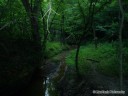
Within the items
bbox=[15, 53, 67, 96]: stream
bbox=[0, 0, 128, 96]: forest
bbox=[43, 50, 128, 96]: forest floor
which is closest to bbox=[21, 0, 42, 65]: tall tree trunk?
bbox=[0, 0, 128, 96]: forest

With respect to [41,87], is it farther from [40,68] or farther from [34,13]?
[34,13]

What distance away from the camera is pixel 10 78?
31.9 ft

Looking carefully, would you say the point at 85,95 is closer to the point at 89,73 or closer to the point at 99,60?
the point at 89,73

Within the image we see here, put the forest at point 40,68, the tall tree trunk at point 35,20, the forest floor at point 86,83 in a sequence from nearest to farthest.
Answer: the forest floor at point 86,83 → the forest at point 40,68 → the tall tree trunk at point 35,20

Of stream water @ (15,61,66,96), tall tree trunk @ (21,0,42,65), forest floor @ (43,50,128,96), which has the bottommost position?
stream water @ (15,61,66,96)

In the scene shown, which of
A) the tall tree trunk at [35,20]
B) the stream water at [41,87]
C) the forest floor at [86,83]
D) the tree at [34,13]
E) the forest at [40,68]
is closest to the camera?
the forest floor at [86,83]

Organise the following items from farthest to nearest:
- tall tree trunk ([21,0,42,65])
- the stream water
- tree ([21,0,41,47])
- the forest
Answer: tree ([21,0,41,47]) < tall tree trunk ([21,0,42,65]) < the stream water < the forest

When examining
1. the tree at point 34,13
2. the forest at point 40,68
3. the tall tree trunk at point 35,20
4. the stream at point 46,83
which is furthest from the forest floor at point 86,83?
the tree at point 34,13

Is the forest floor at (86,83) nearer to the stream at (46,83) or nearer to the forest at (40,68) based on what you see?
the forest at (40,68)

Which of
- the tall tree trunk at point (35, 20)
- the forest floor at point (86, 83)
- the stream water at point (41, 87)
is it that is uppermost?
the tall tree trunk at point (35, 20)

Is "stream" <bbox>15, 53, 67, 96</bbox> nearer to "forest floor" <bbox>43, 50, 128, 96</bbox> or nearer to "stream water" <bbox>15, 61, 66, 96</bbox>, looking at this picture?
"stream water" <bbox>15, 61, 66, 96</bbox>

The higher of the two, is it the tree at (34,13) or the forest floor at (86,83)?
the tree at (34,13)

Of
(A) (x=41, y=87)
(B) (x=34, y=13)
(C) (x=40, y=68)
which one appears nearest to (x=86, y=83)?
(A) (x=41, y=87)

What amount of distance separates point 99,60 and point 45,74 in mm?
3716
